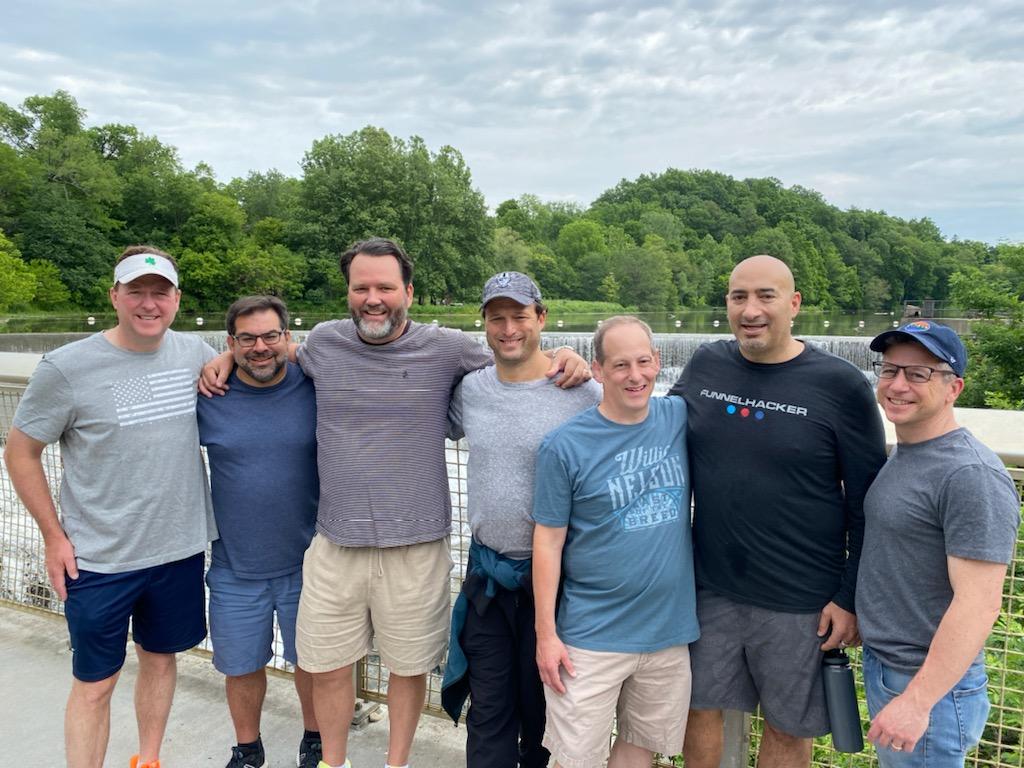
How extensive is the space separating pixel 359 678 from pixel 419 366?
1520mm

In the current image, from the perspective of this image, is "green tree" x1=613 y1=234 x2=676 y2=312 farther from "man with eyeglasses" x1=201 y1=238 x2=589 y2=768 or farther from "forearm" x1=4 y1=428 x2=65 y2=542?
"forearm" x1=4 y1=428 x2=65 y2=542

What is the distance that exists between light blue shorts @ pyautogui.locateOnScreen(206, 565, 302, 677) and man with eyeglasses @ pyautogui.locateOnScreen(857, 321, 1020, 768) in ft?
6.32

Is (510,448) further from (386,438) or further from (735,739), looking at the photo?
(735,739)

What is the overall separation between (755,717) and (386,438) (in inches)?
84.0

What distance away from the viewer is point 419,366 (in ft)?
7.82

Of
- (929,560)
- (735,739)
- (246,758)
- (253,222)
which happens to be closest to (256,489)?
(246,758)

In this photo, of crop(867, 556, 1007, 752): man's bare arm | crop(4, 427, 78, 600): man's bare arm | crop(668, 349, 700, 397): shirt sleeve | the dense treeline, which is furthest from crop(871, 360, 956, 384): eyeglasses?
the dense treeline

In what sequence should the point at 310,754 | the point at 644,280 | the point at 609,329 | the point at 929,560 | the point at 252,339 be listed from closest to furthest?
the point at 929,560 → the point at 609,329 → the point at 252,339 → the point at 310,754 → the point at 644,280

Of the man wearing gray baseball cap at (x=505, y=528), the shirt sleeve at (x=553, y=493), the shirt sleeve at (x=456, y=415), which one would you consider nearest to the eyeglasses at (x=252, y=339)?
the shirt sleeve at (x=456, y=415)

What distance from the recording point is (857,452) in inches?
75.2

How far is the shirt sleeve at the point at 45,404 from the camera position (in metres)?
2.21

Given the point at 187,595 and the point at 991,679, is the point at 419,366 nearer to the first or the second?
the point at 187,595

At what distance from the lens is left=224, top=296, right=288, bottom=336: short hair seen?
94.0 inches

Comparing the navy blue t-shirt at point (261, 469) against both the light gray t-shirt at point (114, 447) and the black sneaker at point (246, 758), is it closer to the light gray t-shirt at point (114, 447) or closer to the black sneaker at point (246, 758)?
the light gray t-shirt at point (114, 447)
